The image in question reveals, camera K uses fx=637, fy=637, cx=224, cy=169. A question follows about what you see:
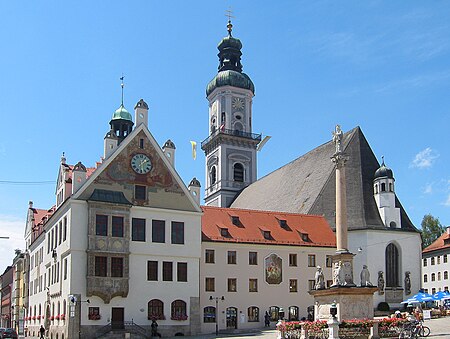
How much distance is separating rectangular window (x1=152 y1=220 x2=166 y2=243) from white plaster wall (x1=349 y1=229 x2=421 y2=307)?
1683cm

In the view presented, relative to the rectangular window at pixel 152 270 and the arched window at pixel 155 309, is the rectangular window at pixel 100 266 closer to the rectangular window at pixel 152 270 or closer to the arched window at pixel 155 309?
the rectangular window at pixel 152 270

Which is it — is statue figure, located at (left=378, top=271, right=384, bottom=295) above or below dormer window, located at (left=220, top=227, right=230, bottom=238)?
below

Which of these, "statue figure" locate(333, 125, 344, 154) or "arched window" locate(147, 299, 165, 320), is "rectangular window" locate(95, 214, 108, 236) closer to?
"arched window" locate(147, 299, 165, 320)

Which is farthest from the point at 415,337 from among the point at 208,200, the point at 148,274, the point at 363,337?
the point at 208,200

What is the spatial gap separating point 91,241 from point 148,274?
5.03 metres

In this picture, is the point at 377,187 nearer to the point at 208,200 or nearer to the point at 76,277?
the point at 76,277

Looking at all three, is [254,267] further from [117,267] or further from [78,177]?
[78,177]

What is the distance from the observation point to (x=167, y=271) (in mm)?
46750

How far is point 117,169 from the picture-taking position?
46156mm

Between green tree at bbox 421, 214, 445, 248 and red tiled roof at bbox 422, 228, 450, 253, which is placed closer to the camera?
red tiled roof at bbox 422, 228, 450, 253

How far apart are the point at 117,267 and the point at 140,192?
229 inches

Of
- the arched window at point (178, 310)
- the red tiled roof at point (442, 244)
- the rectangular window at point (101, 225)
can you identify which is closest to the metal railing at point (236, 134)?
the red tiled roof at point (442, 244)

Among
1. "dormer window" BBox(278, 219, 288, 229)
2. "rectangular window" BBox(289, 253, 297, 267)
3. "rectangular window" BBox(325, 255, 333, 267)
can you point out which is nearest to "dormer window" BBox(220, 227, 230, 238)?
"rectangular window" BBox(289, 253, 297, 267)

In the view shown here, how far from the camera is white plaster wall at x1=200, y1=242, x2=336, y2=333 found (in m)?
49.2
